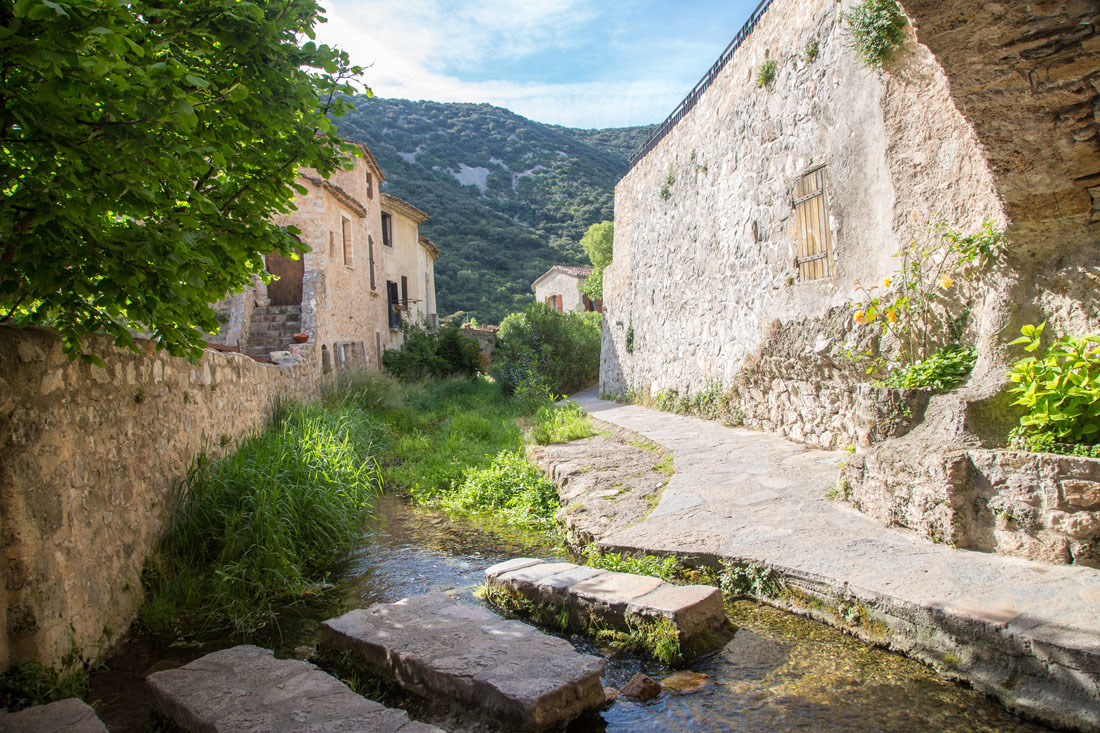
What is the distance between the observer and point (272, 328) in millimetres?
14172

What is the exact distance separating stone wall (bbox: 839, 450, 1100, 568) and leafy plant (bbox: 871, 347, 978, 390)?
0.76 m

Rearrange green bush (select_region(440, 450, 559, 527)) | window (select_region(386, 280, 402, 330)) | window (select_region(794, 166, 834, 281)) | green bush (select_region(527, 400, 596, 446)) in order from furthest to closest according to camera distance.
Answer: window (select_region(386, 280, 402, 330)), green bush (select_region(527, 400, 596, 446)), window (select_region(794, 166, 834, 281)), green bush (select_region(440, 450, 559, 527))

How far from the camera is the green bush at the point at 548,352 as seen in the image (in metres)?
16.7

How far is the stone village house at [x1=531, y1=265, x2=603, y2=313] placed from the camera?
34.0m

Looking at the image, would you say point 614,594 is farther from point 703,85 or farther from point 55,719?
point 703,85

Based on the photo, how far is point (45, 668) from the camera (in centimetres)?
291

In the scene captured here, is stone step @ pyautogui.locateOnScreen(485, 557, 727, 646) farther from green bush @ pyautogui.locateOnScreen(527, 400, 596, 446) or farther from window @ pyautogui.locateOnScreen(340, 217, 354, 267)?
window @ pyautogui.locateOnScreen(340, 217, 354, 267)

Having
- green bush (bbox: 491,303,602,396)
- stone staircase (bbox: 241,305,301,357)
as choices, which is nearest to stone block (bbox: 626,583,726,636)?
stone staircase (bbox: 241,305,301,357)

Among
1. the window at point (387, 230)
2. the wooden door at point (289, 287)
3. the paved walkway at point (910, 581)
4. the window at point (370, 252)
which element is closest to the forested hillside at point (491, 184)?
the window at point (387, 230)

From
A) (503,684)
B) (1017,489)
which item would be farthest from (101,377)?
(1017,489)

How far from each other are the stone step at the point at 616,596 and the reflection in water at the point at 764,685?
0.54 ft

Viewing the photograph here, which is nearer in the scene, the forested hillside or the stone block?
the stone block

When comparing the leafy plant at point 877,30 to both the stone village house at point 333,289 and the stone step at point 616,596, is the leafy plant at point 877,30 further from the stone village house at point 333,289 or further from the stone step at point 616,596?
the stone village house at point 333,289

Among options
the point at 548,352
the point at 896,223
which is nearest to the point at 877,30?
the point at 896,223
